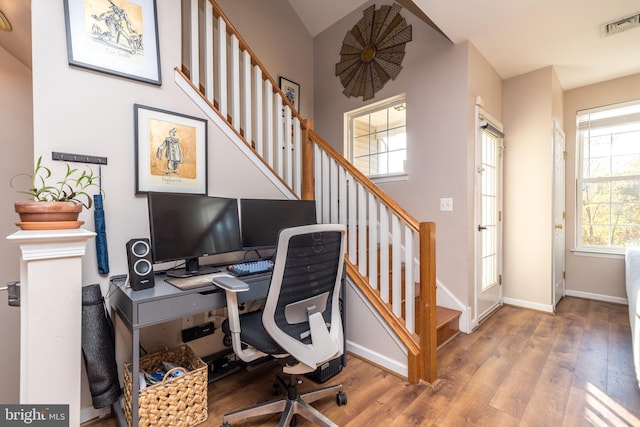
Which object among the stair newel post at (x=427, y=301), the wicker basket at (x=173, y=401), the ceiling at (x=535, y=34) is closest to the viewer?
the wicker basket at (x=173, y=401)

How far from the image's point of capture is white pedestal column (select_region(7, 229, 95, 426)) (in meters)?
1.24

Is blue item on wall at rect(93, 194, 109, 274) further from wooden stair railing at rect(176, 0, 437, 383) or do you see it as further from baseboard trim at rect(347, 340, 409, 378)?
baseboard trim at rect(347, 340, 409, 378)

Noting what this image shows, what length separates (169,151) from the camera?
192 centimetres

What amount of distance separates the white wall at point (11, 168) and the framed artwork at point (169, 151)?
1437mm

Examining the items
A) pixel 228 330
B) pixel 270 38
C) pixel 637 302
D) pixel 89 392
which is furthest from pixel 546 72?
pixel 89 392

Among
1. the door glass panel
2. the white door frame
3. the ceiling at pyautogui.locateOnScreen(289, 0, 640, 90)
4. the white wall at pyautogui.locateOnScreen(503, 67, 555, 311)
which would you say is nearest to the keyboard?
the door glass panel

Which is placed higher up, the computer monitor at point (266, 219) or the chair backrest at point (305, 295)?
the computer monitor at point (266, 219)

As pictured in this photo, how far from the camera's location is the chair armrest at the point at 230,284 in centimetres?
144

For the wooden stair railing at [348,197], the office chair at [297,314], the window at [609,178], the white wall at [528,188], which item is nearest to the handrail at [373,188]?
the wooden stair railing at [348,197]

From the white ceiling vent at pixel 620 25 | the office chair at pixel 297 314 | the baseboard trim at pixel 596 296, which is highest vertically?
the white ceiling vent at pixel 620 25

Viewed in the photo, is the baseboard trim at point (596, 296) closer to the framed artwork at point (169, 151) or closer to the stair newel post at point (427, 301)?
the stair newel post at point (427, 301)

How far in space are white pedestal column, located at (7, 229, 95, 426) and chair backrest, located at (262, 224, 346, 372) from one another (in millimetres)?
885

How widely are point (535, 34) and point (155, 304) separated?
3.64 metres

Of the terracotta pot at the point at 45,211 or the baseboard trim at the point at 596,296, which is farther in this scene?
Answer: the baseboard trim at the point at 596,296
